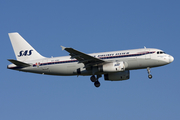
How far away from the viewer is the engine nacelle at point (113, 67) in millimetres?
44156

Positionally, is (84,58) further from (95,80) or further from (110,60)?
(95,80)

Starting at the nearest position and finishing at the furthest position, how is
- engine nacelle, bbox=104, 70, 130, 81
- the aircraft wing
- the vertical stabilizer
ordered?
the aircraft wing, engine nacelle, bbox=104, 70, 130, 81, the vertical stabilizer

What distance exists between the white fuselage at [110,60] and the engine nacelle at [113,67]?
1.25 m

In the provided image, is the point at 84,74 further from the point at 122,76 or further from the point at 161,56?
the point at 161,56

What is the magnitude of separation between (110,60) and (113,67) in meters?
1.85

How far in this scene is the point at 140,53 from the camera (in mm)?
46000

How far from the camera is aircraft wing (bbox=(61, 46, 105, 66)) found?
42312 mm

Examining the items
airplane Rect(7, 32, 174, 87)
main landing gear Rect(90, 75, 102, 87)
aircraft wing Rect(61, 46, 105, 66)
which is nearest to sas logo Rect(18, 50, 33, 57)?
airplane Rect(7, 32, 174, 87)

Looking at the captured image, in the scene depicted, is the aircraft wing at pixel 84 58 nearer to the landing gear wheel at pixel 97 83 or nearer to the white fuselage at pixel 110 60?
the white fuselage at pixel 110 60

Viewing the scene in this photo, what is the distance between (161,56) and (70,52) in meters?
13.8

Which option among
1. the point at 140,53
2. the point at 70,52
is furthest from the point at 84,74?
the point at 140,53

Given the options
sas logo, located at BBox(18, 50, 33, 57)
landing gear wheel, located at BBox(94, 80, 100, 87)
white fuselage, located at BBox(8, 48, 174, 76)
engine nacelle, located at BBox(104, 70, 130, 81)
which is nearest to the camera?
white fuselage, located at BBox(8, 48, 174, 76)

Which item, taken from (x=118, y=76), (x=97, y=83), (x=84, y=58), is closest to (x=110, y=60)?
(x=84, y=58)

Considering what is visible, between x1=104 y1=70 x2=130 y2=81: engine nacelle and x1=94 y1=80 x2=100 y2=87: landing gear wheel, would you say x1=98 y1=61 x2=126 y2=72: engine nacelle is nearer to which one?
x1=94 y1=80 x2=100 y2=87: landing gear wheel
